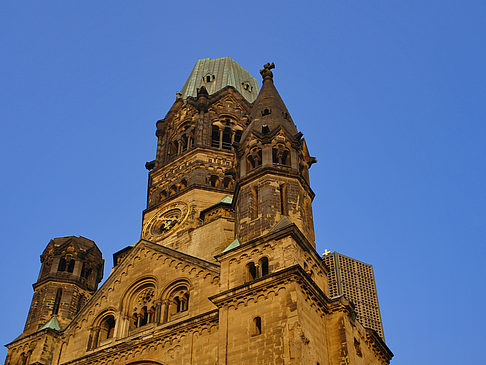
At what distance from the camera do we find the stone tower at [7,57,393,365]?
24391mm

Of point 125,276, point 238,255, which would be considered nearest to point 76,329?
point 125,276

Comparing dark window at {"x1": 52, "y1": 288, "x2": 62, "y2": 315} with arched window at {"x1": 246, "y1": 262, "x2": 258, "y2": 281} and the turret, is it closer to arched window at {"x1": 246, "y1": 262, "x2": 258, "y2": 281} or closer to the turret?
the turret

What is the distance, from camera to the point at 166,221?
39.6 metres

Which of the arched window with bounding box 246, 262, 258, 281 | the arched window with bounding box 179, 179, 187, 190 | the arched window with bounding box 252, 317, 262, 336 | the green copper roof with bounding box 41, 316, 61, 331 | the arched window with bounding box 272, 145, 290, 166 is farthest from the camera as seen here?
the arched window with bounding box 179, 179, 187, 190

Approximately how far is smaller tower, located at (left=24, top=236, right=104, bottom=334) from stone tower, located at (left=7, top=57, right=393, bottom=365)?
64 mm

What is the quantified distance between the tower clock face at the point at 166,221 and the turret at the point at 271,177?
711cm

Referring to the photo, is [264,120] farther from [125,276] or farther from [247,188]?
[125,276]

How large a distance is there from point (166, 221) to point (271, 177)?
36.4 feet

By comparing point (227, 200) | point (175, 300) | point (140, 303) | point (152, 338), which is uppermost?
point (227, 200)

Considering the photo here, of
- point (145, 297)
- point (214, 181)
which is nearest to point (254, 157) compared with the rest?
point (145, 297)

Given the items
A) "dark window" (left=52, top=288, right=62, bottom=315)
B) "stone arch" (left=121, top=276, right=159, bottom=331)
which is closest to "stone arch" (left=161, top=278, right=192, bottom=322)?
"stone arch" (left=121, top=276, right=159, bottom=331)

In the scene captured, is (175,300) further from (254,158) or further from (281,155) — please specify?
(281,155)

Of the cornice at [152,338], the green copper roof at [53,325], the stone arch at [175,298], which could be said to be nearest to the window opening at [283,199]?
the stone arch at [175,298]

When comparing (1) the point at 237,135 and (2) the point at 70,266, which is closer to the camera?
(2) the point at 70,266
